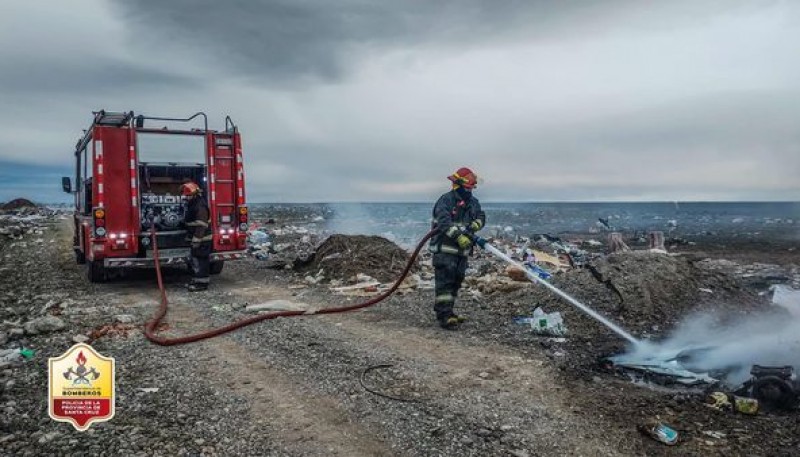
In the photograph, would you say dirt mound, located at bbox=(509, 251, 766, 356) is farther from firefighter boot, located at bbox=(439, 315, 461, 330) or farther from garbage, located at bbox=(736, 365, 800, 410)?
garbage, located at bbox=(736, 365, 800, 410)

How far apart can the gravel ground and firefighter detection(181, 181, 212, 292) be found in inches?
65.8

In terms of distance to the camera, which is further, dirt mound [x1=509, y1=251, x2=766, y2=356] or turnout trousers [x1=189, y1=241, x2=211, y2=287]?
turnout trousers [x1=189, y1=241, x2=211, y2=287]

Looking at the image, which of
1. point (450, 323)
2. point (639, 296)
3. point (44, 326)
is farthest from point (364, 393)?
point (639, 296)

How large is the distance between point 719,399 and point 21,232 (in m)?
25.9

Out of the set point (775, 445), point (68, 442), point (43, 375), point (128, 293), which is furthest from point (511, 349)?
point (128, 293)

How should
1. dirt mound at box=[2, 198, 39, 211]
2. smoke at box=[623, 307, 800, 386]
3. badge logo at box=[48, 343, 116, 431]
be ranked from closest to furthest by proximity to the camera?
badge logo at box=[48, 343, 116, 431] → smoke at box=[623, 307, 800, 386] → dirt mound at box=[2, 198, 39, 211]

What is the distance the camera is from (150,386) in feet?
15.0

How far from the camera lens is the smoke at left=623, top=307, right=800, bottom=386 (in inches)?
208

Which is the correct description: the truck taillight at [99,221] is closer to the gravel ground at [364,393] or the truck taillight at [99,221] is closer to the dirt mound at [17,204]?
the gravel ground at [364,393]

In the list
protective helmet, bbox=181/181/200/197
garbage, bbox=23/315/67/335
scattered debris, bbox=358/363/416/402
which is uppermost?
protective helmet, bbox=181/181/200/197

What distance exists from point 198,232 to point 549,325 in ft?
21.0

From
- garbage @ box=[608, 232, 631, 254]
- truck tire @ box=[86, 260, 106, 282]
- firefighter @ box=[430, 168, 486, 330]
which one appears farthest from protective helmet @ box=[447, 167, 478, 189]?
garbage @ box=[608, 232, 631, 254]

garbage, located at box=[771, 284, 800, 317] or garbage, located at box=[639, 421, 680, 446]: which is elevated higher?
garbage, located at box=[771, 284, 800, 317]

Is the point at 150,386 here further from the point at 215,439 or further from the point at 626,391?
the point at 626,391
